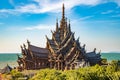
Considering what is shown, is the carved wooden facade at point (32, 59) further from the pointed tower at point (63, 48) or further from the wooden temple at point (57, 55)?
the pointed tower at point (63, 48)

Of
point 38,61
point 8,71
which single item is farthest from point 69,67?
point 8,71

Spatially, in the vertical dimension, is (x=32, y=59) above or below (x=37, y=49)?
below

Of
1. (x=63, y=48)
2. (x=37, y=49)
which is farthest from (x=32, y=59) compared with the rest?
(x=63, y=48)

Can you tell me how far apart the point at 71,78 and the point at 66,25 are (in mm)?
35340

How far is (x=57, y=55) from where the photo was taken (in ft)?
193

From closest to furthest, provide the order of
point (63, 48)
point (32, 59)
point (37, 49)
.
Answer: point (32, 59), point (63, 48), point (37, 49)

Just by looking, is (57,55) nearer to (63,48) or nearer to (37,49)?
(63,48)

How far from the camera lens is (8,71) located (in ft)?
176

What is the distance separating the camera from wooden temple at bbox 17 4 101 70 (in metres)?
57.1

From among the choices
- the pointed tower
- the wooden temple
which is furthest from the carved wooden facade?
the pointed tower

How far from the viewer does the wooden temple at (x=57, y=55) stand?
57.1 m

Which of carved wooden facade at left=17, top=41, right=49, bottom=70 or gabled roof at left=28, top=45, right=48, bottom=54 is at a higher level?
gabled roof at left=28, top=45, right=48, bottom=54

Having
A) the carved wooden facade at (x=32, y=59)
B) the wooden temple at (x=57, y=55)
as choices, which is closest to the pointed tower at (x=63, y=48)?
the wooden temple at (x=57, y=55)

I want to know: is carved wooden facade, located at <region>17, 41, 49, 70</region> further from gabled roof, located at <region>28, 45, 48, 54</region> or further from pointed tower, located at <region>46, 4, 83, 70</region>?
pointed tower, located at <region>46, 4, 83, 70</region>
